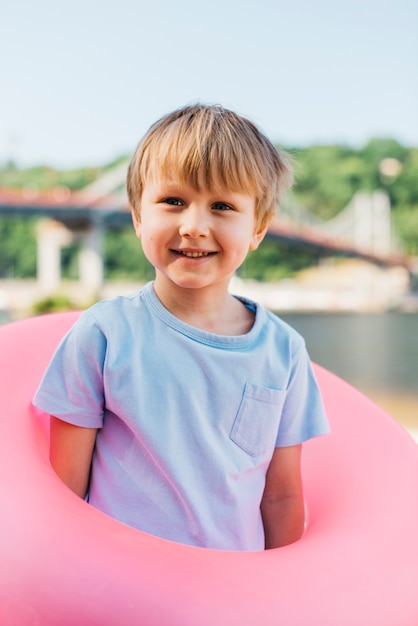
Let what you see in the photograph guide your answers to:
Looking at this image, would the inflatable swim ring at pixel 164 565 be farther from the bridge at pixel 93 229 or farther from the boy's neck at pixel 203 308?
the bridge at pixel 93 229

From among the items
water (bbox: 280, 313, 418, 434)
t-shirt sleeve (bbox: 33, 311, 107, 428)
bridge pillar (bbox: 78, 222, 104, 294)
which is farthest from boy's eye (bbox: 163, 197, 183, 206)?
bridge pillar (bbox: 78, 222, 104, 294)

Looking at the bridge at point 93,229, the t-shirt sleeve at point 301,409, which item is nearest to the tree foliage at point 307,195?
the bridge at point 93,229

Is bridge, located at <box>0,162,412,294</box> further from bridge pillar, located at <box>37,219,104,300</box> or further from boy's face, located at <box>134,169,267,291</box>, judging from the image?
boy's face, located at <box>134,169,267,291</box>

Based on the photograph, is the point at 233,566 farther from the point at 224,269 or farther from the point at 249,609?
the point at 224,269

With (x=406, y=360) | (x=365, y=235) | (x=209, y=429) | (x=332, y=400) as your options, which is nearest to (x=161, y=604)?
(x=209, y=429)

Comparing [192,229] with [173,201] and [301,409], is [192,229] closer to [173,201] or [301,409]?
[173,201]

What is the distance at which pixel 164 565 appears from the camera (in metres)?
0.65

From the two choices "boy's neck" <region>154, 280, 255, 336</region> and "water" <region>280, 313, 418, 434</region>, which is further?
"water" <region>280, 313, 418, 434</region>

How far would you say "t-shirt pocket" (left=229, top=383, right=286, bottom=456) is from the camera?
2.54 ft

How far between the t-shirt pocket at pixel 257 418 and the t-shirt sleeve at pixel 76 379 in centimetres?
14

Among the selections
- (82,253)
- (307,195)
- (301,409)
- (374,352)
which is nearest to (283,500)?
(301,409)

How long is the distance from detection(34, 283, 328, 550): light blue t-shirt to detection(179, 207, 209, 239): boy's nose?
9cm

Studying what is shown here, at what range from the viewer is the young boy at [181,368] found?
2.39 ft

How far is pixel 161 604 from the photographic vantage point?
63 centimetres
